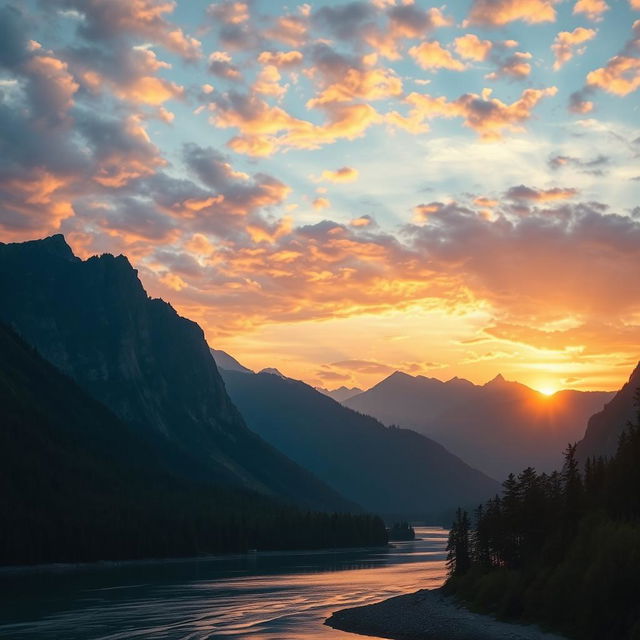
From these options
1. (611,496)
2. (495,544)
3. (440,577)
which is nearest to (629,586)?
(611,496)

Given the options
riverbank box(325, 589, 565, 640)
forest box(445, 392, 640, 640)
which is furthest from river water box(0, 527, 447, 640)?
forest box(445, 392, 640, 640)

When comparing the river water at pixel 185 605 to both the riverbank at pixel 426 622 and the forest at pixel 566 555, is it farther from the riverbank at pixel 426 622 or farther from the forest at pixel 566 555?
the forest at pixel 566 555

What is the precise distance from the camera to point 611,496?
4186 inches

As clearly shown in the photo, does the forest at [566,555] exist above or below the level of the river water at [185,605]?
above

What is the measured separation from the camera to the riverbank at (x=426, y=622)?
91.6 meters

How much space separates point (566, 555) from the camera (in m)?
99.9

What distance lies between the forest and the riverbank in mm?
2692

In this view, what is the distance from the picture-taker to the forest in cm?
7850

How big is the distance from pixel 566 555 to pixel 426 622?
18.1 metres

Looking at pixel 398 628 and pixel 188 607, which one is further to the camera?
pixel 188 607

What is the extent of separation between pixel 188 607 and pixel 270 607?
12097mm

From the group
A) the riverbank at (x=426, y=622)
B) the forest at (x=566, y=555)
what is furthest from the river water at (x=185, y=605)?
the forest at (x=566, y=555)

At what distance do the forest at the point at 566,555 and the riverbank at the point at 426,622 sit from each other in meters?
2.69

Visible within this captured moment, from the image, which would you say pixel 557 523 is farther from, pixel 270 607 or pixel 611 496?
pixel 270 607
